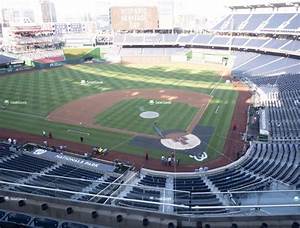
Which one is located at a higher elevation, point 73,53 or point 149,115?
point 73,53

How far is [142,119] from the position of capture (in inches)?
1633

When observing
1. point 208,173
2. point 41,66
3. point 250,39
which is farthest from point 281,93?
point 41,66

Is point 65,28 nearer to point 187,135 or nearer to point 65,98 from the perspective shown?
point 65,98

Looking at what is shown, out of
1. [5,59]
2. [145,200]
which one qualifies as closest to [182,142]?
[145,200]

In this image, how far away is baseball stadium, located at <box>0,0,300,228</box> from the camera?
9859 mm

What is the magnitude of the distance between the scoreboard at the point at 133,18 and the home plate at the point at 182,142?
272ft

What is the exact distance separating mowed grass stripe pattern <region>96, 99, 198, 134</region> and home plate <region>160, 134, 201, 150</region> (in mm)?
2559

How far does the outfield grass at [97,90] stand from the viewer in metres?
36.3

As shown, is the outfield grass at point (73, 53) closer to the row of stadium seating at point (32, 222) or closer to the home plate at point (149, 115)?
the home plate at point (149, 115)

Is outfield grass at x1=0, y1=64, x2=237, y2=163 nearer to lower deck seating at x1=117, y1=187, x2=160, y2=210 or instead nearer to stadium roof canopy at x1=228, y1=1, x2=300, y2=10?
lower deck seating at x1=117, y1=187, x2=160, y2=210

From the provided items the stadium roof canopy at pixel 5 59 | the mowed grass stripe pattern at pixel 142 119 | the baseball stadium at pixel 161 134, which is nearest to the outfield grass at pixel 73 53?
the baseball stadium at pixel 161 134

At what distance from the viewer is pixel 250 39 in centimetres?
8906

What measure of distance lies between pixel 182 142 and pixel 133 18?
279ft

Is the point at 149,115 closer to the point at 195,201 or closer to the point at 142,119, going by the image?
the point at 142,119
